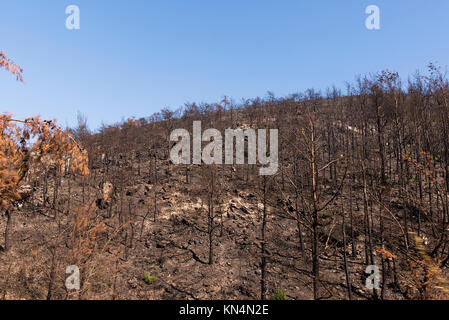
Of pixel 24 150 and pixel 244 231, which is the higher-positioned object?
pixel 24 150

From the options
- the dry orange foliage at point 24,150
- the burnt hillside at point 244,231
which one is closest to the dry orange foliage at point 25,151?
the dry orange foliage at point 24,150

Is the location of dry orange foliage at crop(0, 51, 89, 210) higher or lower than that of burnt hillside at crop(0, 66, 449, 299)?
higher

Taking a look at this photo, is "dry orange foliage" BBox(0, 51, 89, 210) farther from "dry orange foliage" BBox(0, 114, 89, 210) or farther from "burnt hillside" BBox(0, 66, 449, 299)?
"burnt hillside" BBox(0, 66, 449, 299)

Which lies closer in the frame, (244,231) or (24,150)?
(24,150)

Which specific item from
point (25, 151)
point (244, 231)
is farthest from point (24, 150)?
point (244, 231)

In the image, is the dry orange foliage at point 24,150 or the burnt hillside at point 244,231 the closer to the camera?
the dry orange foliage at point 24,150

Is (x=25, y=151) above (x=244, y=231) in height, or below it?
above

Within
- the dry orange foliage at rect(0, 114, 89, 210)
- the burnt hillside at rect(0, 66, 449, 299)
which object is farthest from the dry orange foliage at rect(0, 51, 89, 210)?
the burnt hillside at rect(0, 66, 449, 299)

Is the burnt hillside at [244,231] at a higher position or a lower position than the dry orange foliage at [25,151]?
lower

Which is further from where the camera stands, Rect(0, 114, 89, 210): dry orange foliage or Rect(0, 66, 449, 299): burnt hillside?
Rect(0, 66, 449, 299): burnt hillside

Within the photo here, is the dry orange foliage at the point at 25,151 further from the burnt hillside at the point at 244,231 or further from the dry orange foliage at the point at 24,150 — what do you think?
the burnt hillside at the point at 244,231

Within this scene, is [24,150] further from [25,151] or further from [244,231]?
[244,231]
